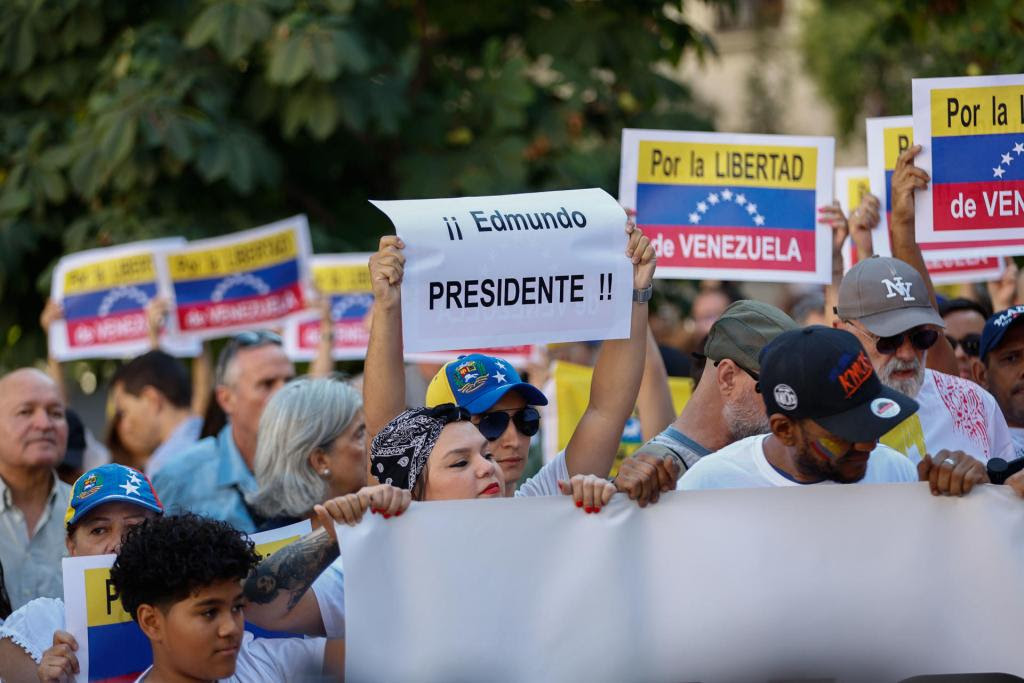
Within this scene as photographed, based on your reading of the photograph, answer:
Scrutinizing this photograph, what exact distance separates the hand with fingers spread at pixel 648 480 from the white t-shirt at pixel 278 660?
3.04 ft

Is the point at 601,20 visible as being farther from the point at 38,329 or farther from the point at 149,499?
the point at 149,499

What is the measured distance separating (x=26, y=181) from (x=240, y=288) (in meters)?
2.04

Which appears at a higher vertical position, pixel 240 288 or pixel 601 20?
pixel 601 20

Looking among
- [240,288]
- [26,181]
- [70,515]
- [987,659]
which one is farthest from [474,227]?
[26,181]

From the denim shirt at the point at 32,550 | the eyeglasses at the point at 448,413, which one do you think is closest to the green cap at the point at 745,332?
the eyeglasses at the point at 448,413

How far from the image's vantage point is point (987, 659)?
3785mm

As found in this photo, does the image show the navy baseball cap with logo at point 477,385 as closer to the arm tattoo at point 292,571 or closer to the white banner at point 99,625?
the arm tattoo at point 292,571

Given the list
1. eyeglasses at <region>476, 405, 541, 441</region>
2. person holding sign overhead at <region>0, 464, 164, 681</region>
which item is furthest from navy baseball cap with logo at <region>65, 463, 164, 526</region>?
eyeglasses at <region>476, 405, 541, 441</region>

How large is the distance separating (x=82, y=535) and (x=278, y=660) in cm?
74

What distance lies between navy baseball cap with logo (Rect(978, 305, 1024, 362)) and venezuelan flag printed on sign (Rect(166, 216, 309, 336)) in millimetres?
4262

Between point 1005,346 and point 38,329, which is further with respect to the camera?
point 38,329

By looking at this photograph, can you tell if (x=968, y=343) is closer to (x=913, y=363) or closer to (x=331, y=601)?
(x=913, y=363)

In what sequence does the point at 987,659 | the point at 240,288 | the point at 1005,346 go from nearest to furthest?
the point at 987,659
the point at 1005,346
the point at 240,288

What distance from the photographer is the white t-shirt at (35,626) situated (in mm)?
4191
